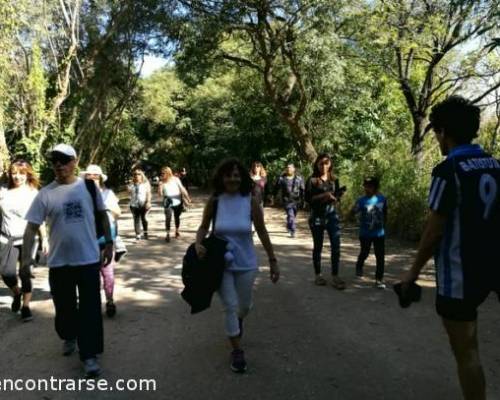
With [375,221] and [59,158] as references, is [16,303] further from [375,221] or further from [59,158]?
[375,221]

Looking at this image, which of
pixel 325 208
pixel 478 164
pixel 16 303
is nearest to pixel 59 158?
pixel 16 303

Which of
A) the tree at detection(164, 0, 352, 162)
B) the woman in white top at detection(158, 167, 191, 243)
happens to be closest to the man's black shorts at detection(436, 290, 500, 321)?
the woman in white top at detection(158, 167, 191, 243)

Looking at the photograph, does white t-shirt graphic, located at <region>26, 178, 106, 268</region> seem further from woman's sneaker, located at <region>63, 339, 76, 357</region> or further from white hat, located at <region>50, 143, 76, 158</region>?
woman's sneaker, located at <region>63, 339, 76, 357</region>

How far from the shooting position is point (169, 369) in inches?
168

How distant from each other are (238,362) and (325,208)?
10.7 feet

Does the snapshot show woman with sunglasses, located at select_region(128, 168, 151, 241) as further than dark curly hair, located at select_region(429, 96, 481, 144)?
Yes

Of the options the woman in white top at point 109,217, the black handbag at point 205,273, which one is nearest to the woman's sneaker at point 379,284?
the black handbag at point 205,273

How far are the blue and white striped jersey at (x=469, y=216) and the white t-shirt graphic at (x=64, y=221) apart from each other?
2776mm

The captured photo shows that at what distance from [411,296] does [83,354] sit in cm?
272

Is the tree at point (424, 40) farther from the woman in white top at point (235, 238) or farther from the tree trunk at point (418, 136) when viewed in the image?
the woman in white top at point (235, 238)

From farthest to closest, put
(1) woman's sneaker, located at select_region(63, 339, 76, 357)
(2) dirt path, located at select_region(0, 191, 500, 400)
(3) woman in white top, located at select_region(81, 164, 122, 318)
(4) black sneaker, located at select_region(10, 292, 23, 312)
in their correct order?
(4) black sneaker, located at select_region(10, 292, 23, 312)
(3) woman in white top, located at select_region(81, 164, 122, 318)
(1) woman's sneaker, located at select_region(63, 339, 76, 357)
(2) dirt path, located at select_region(0, 191, 500, 400)

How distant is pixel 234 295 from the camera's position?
422cm

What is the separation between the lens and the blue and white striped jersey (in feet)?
9.04

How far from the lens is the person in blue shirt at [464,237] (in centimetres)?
276
